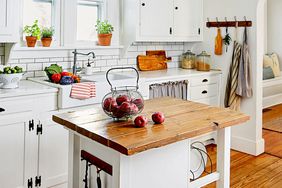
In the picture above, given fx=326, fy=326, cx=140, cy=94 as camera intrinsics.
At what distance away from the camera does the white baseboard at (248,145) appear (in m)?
4.08

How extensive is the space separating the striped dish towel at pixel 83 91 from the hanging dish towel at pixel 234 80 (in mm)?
1987

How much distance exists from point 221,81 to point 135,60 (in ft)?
3.94

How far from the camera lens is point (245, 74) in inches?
159

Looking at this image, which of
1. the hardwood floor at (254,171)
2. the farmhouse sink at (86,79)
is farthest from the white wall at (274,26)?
the farmhouse sink at (86,79)

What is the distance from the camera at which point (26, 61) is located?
10.6 feet

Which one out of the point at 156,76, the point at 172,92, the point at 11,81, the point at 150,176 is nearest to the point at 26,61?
the point at 11,81

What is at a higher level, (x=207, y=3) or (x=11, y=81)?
(x=207, y=3)

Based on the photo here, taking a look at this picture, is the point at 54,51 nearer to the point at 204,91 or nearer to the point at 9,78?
the point at 9,78

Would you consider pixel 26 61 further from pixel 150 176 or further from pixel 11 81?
pixel 150 176

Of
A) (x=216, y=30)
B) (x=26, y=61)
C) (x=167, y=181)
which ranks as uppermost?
(x=216, y=30)

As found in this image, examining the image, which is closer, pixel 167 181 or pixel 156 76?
pixel 167 181

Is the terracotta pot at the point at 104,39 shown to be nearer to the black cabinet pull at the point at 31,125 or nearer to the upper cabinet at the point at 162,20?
the upper cabinet at the point at 162,20

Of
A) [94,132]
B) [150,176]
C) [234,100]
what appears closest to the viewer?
[94,132]

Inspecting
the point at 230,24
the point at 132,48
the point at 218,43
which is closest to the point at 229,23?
the point at 230,24
